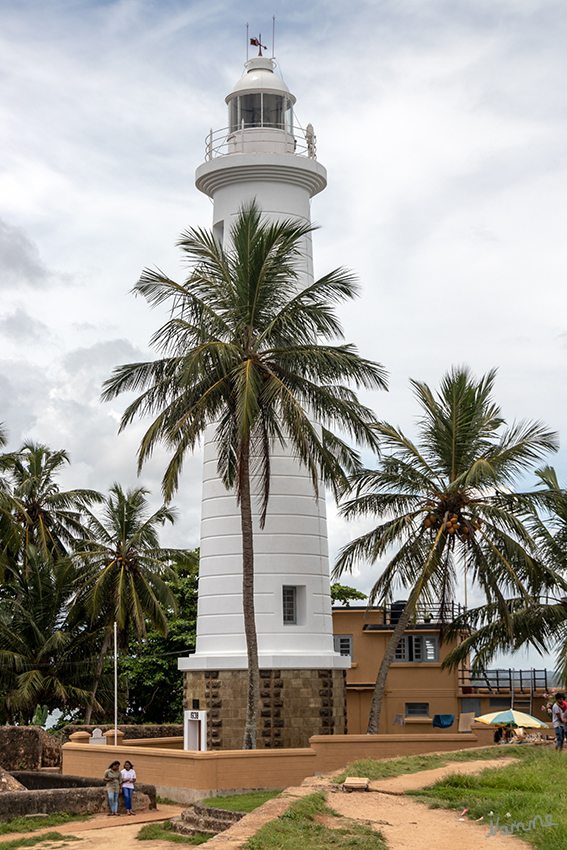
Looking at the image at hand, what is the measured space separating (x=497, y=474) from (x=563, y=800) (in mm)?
13624

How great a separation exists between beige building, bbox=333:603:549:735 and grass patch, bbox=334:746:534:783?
1452 centimetres

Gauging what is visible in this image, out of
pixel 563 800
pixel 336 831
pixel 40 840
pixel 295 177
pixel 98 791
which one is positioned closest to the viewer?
pixel 336 831

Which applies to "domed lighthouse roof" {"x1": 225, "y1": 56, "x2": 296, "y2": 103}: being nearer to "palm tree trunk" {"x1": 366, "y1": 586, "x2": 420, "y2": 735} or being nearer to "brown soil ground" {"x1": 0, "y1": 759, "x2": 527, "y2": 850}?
"palm tree trunk" {"x1": 366, "y1": 586, "x2": 420, "y2": 735}

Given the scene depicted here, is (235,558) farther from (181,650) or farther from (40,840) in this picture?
(181,650)

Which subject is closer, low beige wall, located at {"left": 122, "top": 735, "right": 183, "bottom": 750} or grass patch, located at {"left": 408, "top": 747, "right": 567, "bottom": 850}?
grass patch, located at {"left": 408, "top": 747, "right": 567, "bottom": 850}

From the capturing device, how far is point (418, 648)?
39.5m

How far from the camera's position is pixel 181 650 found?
44.3 metres

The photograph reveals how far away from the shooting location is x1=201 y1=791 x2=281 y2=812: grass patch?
20562 millimetres

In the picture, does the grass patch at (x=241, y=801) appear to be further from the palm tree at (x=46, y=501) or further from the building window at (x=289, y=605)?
the palm tree at (x=46, y=501)

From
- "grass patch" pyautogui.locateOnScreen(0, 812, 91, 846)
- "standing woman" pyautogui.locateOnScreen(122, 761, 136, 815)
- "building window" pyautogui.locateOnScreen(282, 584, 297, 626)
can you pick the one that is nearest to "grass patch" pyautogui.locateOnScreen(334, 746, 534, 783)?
"standing woman" pyautogui.locateOnScreen(122, 761, 136, 815)

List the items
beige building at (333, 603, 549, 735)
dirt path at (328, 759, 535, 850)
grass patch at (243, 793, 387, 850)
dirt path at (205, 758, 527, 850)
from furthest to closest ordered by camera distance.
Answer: beige building at (333, 603, 549, 735)
dirt path at (328, 759, 535, 850)
dirt path at (205, 758, 527, 850)
grass patch at (243, 793, 387, 850)

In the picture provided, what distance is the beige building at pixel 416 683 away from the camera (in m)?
37.5

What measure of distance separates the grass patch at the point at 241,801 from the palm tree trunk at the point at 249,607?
6.18 ft

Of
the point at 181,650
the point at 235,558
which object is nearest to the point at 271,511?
the point at 235,558
